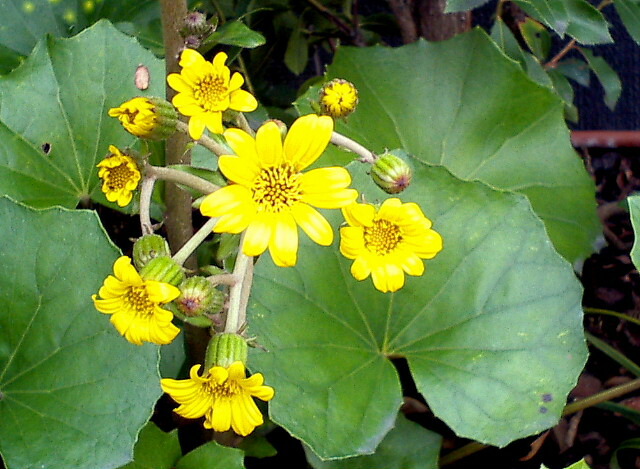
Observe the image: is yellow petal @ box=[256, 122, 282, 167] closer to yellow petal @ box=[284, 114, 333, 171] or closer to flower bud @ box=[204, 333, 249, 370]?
yellow petal @ box=[284, 114, 333, 171]

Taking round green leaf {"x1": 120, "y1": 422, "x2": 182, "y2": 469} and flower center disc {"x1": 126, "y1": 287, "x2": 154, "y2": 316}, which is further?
round green leaf {"x1": 120, "y1": 422, "x2": 182, "y2": 469}

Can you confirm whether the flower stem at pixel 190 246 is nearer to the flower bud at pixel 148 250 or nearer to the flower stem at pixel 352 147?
the flower bud at pixel 148 250

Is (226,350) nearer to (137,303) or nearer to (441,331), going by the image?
(137,303)

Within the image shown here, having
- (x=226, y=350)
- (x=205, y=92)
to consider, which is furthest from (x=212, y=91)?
(x=226, y=350)

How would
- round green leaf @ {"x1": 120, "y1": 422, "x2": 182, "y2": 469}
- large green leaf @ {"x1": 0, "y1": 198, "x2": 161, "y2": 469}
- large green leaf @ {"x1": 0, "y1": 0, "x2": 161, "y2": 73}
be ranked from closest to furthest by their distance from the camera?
large green leaf @ {"x1": 0, "y1": 198, "x2": 161, "y2": 469} → round green leaf @ {"x1": 120, "y1": 422, "x2": 182, "y2": 469} → large green leaf @ {"x1": 0, "y1": 0, "x2": 161, "y2": 73}

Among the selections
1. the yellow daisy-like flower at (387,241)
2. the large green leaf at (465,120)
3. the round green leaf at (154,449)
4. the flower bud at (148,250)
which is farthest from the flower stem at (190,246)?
the large green leaf at (465,120)

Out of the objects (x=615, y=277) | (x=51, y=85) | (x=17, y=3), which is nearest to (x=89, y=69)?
(x=51, y=85)

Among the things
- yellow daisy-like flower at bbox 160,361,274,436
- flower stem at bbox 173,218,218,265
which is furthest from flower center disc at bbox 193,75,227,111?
yellow daisy-like flower at bbox 160,361,274,436
